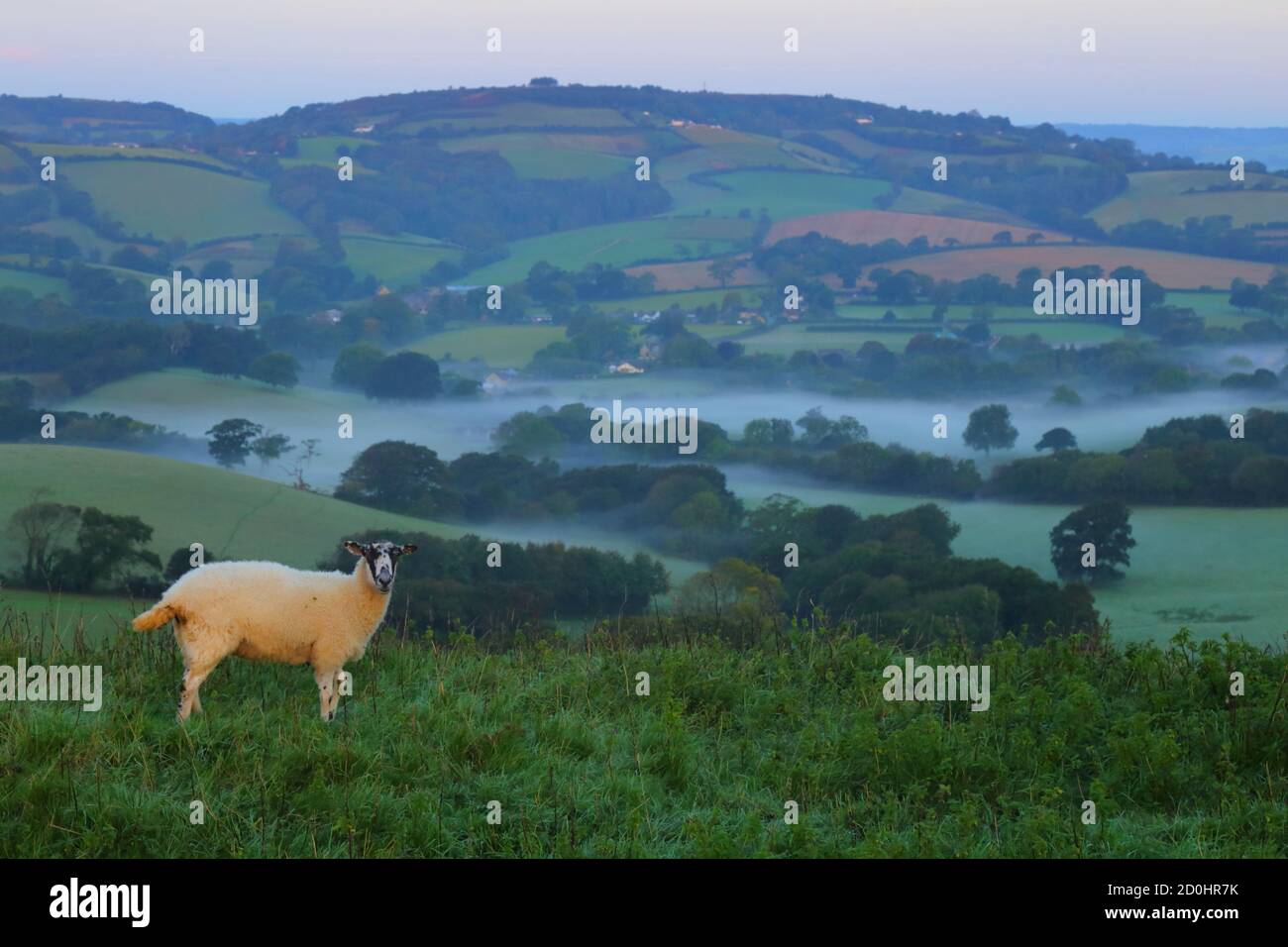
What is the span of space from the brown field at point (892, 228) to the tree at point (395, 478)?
53459 mm

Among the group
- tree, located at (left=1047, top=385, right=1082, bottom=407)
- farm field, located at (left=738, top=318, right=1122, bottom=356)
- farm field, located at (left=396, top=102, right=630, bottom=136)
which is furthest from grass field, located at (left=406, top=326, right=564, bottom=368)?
tree, located at (left=1047, top=385, right=1082, bottom=407)

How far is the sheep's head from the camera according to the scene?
28.2ft

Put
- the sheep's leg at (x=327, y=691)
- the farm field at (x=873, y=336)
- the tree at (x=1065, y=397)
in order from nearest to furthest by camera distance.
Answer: the sheep's leg at (x=327, y=691) → the tree at (x=1065, y=397) → the farm field at (x=873, y=336)

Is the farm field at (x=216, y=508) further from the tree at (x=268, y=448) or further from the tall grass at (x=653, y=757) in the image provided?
the tall grass at (x=653, y=757)

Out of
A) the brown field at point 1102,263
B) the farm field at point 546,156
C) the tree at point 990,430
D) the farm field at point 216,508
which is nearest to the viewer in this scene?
the farm field at point 216,508

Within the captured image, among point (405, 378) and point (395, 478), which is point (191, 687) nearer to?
point (395, 478)

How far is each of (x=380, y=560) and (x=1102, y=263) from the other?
91446 mm

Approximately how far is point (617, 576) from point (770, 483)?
82.9 ft

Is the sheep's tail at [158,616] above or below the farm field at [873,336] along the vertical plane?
below

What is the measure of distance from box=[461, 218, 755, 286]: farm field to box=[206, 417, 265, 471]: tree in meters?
38.5

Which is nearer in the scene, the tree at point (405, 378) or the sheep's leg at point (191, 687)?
the sheep's leg at point (191, 687)

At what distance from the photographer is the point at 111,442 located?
197 feet

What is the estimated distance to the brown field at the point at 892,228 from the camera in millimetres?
101250

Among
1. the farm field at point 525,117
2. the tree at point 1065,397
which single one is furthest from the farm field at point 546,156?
Answer: the tree at point 1065,397
